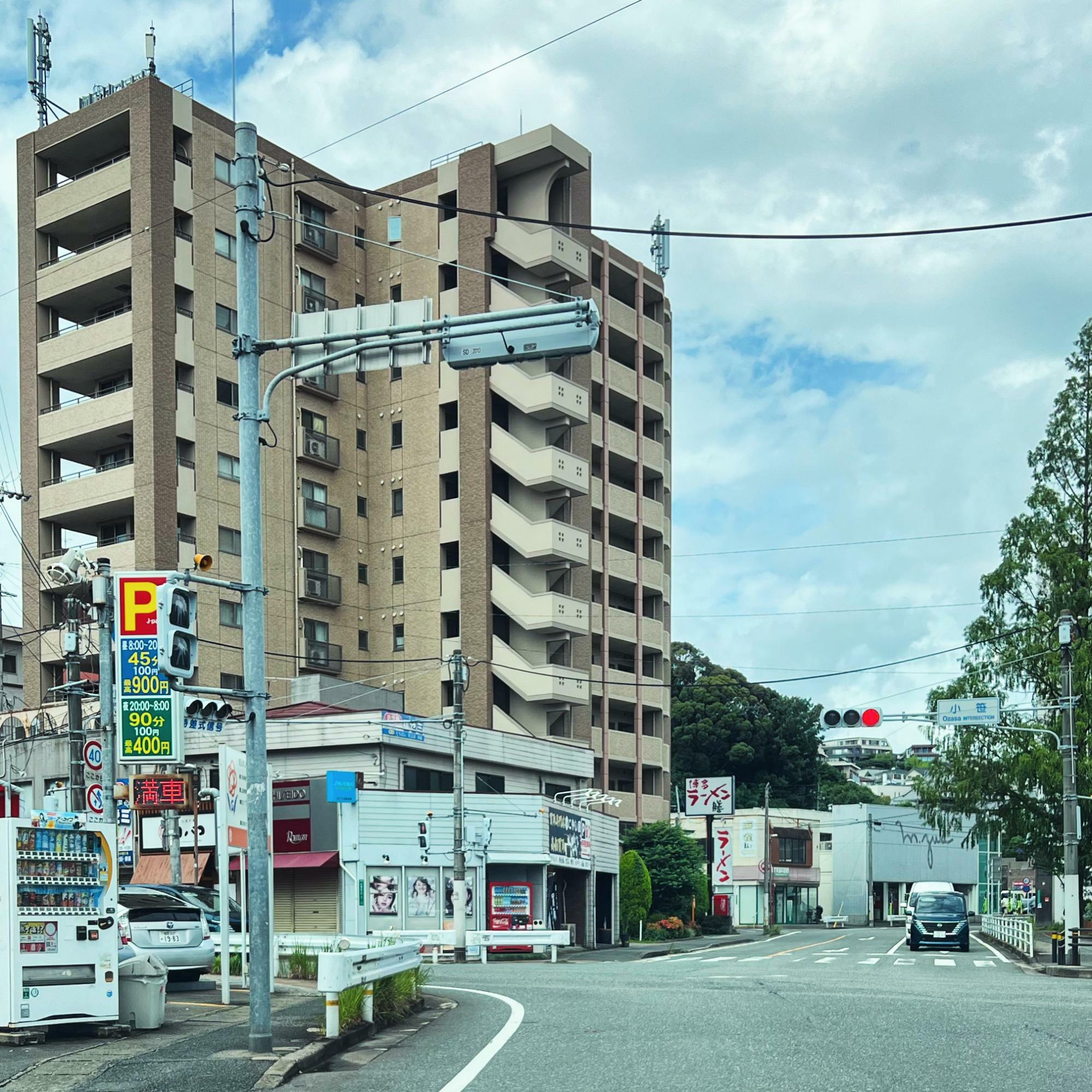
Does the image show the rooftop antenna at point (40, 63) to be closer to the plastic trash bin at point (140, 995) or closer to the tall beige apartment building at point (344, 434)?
the tall beige apartment building at point (344, 434)

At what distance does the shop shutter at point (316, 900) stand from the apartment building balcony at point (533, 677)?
13.5m

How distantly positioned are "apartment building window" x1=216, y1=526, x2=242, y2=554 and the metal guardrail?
35220mm

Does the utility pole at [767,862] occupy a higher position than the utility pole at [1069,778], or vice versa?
the utility pole at [1069,778]

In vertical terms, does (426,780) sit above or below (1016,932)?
above

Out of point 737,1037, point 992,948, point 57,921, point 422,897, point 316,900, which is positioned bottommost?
point 992,948

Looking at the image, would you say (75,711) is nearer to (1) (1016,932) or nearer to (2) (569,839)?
(2) (569,839)

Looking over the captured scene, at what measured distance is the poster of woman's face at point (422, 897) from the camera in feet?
146

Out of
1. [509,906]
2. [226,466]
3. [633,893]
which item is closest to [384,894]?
[509,906]

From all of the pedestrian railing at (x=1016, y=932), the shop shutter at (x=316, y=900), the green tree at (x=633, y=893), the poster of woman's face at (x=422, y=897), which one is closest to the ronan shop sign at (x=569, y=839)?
the poster of woman's face at (x=422, y=897)

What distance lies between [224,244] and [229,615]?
14135mm

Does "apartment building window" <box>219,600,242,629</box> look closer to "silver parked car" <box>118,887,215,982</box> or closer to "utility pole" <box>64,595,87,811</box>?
"utility pole" <box>64,595,87,811</box>

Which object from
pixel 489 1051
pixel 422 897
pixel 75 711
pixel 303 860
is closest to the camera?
pixel 489 1051

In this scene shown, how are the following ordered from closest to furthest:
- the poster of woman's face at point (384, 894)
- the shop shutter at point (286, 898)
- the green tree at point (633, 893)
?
1. the poster of woman's face at point (384, 894)
2. the shop shutter at point (286, 898)
3. the green tree at point (633, 893)

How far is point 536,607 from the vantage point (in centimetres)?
5528
